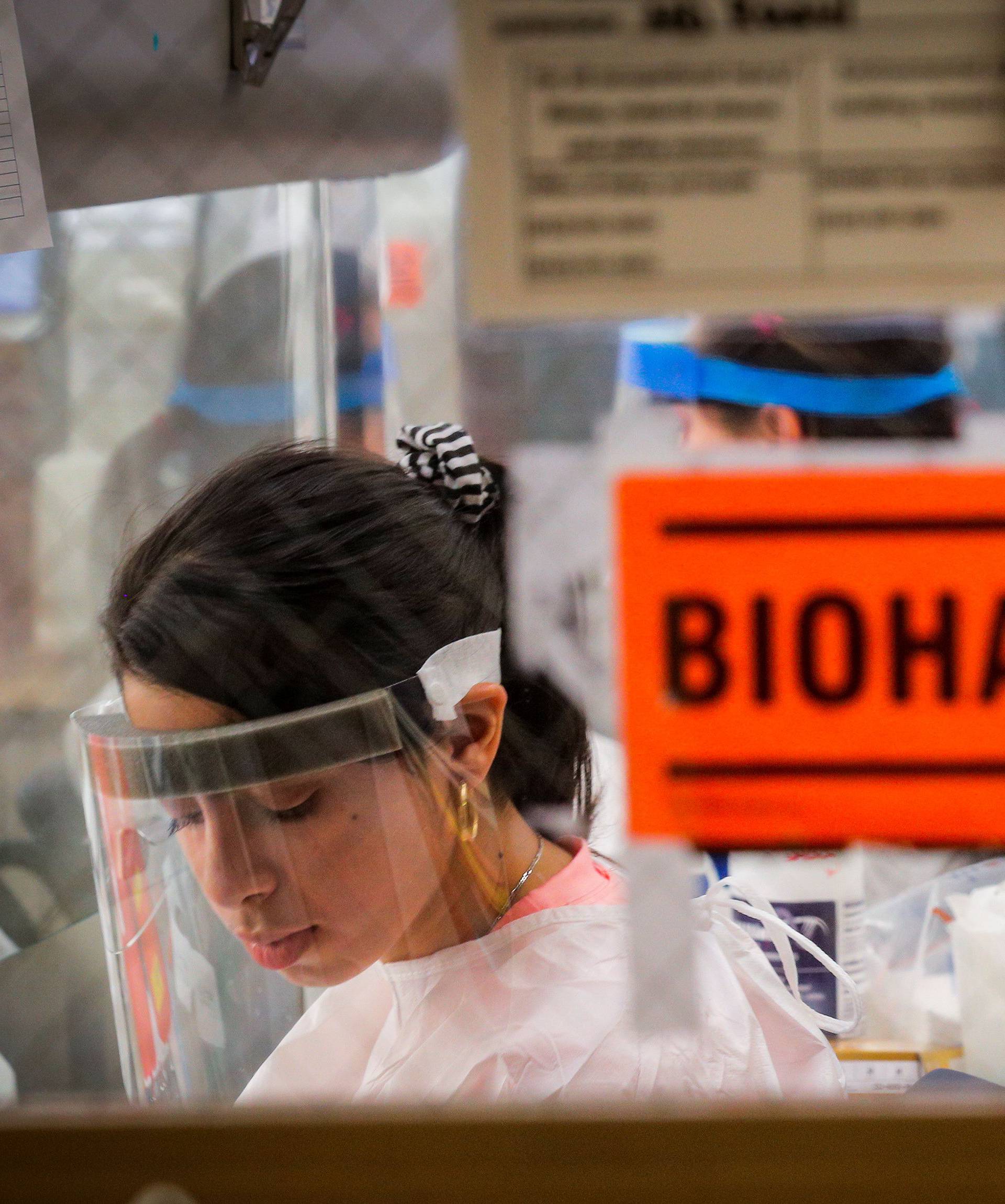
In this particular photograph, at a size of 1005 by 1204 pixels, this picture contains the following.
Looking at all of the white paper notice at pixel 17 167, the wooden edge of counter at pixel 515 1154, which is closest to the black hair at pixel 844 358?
the wooden edge of counter at pixel 515 1154

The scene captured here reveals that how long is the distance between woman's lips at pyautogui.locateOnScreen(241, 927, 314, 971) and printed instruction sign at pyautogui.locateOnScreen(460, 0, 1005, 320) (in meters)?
0.76

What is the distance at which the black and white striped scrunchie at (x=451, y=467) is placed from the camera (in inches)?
31.3

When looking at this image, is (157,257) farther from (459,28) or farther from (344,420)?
(459,28)

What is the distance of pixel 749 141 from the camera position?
1.61 feet

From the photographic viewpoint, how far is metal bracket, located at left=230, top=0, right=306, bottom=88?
738 mm

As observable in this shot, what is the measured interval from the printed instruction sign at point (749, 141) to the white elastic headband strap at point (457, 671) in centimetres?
50

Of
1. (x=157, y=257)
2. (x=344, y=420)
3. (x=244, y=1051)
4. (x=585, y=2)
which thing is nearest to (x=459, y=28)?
(x=585, y=2)

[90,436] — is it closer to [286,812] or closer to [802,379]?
[286,812]

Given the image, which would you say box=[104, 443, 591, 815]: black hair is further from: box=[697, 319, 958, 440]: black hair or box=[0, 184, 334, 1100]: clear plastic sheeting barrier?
box=[697, 319, 958, 440]: black hair

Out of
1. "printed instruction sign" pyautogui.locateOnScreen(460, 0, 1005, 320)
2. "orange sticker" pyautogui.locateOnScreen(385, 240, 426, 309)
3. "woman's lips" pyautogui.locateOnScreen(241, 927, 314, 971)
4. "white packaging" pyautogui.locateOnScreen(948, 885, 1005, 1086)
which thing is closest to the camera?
"printed instruction sign" pyautogui.locateOnScreen(460, 0, 1005, 320)

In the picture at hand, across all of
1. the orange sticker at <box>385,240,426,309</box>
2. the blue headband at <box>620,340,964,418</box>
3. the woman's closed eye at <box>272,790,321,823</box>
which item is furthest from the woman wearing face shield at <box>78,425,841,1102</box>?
the blue headband at <box>620,340,964,418</box>

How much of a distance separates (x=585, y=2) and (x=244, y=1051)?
1.08 metres

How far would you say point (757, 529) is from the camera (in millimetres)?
520

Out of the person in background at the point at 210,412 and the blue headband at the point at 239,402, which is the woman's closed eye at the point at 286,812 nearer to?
the person in background at the point at 210,412
